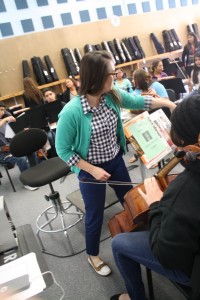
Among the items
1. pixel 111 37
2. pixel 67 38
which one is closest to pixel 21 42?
pixel 67 38

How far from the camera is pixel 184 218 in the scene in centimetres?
89

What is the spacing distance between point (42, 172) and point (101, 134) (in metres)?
0.91

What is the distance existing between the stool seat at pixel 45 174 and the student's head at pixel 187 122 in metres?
1.33

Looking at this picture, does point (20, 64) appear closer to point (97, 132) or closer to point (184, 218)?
point (97, 132)

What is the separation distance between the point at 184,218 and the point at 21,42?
20.0ft

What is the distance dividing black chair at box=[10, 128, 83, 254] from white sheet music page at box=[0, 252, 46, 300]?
1.10 m

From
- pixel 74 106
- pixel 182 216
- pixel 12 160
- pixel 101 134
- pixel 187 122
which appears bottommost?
pixel 12 160

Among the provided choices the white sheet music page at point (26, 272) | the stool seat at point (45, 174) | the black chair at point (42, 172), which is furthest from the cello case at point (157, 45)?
the white sheet music page at point (26, 272)

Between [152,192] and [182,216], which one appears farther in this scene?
[152,192]

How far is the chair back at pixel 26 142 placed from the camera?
2480mm

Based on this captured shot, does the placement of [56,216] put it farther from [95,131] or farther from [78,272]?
[95,131]

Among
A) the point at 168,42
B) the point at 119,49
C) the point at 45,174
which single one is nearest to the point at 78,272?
the point at 45,174

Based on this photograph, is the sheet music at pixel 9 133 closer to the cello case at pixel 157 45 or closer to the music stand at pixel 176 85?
the music stand at pixel 176 85

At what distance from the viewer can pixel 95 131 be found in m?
1.54
